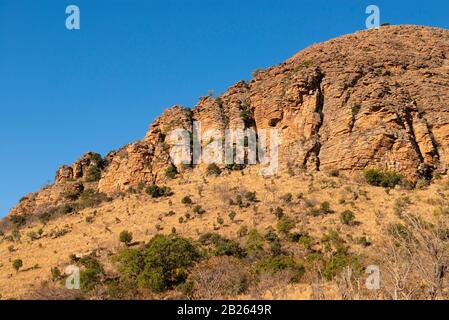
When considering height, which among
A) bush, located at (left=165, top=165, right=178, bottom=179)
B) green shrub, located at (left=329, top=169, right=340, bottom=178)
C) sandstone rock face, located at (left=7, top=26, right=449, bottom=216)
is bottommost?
green shrub, located at (left=329, top=169, right=340, bottom=178)

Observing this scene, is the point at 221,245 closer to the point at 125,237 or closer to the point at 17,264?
the point at 125,237

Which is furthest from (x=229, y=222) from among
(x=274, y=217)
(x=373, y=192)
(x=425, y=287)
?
(x=425, y=287)

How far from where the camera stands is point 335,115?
47312mm

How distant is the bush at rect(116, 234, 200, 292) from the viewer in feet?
88.3

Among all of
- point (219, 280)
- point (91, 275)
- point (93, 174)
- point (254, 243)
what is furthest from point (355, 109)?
point (91, 275)

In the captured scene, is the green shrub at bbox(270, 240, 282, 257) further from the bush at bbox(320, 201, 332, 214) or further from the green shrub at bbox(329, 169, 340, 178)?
the green shrub at bbox(329, 169, 340, 178)

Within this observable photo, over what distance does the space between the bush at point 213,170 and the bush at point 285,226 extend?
1244cm

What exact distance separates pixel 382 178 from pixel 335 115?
9.35 meters

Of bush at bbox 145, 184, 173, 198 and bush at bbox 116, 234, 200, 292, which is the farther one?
bush at bbox 145, 184, 173, 198

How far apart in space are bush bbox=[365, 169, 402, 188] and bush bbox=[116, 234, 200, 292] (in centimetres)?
1797

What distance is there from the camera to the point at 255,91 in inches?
2140

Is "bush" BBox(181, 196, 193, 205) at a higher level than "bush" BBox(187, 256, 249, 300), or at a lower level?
higher

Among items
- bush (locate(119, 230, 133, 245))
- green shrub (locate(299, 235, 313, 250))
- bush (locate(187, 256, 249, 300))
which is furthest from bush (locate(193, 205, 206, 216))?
bush (locate(187, 256, 249, 300))
